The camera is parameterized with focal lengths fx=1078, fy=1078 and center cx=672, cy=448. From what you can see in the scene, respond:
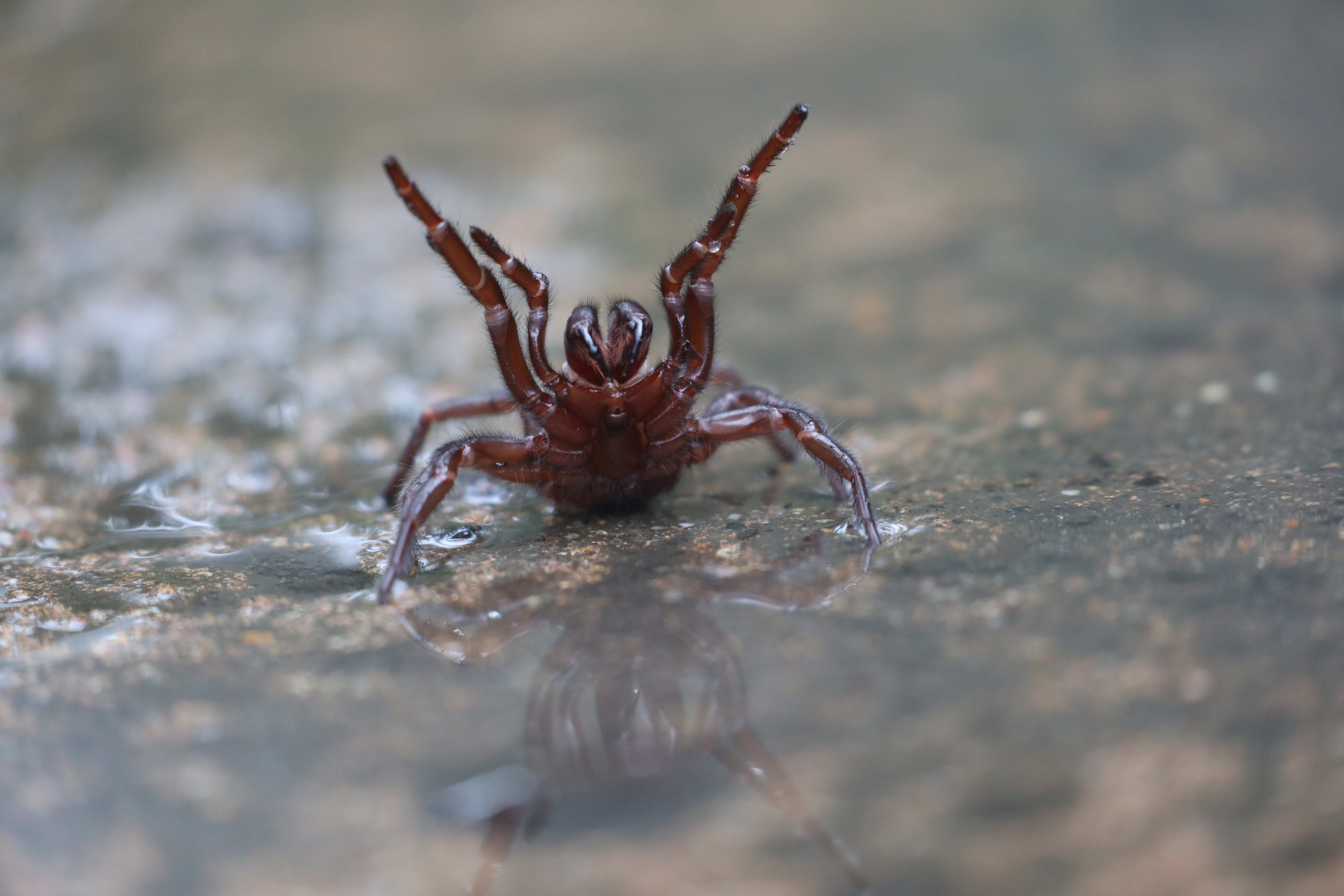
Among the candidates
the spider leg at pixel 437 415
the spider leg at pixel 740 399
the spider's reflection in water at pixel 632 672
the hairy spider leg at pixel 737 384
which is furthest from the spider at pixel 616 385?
the hairy spider leg at pixel 737 384

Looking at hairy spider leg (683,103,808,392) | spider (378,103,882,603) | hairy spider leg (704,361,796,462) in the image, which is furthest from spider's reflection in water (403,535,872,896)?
hairy spider leg (704,361,796,462)

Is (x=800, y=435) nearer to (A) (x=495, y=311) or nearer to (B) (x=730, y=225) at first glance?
(B) (x=730, y=225)

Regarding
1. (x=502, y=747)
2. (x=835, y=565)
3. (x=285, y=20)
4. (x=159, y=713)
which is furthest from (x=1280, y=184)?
(x=285, y=20)

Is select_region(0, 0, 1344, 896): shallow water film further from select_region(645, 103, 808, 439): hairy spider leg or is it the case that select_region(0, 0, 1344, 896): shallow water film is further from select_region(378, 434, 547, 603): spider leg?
select_region(645, 103, 808, 439): hairy spider leg

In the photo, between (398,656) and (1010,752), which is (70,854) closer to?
(398,656)

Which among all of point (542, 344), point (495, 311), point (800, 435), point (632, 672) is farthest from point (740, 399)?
point (632, 672)

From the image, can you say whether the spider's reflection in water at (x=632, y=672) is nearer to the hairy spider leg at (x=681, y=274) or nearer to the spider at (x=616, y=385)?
the spider at (x=616, y=385)
